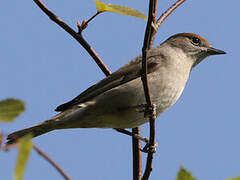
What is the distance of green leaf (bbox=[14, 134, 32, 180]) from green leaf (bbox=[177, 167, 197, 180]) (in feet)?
2.96

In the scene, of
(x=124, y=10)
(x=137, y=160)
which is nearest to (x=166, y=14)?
(x=137, y=160)

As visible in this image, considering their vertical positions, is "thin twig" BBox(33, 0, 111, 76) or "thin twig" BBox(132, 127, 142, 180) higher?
"thin twig" BBox(33, 0, 111, 76)

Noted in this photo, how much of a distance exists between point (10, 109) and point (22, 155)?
43 centimetres

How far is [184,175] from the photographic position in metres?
1.96

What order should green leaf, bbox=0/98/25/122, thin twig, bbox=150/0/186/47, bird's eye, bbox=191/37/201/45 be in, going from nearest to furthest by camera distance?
green leaf, bbox=0/98/25/122 < thin twig, bbox=150/0/186/47 < bird's eye, bbox=191/37/201/45

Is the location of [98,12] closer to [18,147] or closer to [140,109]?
[140,109]

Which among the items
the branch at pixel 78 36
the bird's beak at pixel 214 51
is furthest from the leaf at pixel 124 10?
the bird's beak at pixel 214 51

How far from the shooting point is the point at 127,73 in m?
5.64

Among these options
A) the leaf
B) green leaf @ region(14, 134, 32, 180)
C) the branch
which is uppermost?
the branch

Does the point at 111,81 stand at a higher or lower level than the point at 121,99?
higher

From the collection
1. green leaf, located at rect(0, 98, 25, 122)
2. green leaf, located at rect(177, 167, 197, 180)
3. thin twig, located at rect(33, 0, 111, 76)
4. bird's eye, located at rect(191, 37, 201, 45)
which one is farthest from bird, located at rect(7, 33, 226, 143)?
green leaf, located at rect(0, 98, 25, 122)

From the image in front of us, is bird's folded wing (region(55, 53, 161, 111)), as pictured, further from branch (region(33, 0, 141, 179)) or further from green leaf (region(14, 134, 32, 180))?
green leaf (region(14, 134, 32, 180))

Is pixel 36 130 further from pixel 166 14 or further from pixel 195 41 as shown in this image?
pixel 195 41

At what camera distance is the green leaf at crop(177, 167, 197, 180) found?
1938mm
